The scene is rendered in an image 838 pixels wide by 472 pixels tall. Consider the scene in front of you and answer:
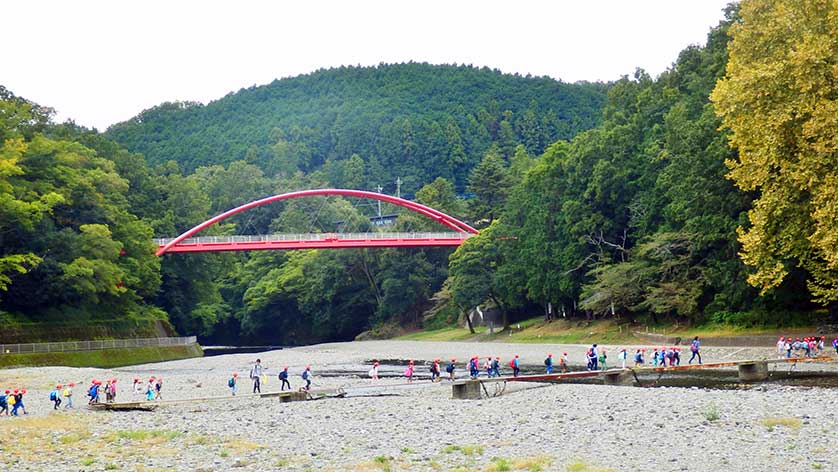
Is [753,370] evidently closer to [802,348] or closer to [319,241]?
[802,348]

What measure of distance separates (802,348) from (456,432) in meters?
22.0

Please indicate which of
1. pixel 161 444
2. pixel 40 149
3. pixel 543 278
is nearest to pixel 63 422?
pixel 161 444

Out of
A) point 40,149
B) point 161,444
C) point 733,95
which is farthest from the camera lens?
point 40,149

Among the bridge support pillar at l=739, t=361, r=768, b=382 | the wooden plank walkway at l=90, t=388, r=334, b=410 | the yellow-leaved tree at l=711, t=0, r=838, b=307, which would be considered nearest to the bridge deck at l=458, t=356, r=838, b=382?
the bridge support pillar at l=739, t=361, r=768, b=382

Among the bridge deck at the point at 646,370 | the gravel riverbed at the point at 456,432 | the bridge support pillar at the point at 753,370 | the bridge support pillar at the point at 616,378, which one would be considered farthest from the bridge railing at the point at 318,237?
Result: the bridge support pillar at the point at 753,370

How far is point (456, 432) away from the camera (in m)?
22.1

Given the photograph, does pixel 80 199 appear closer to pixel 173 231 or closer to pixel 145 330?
pixel 145 330

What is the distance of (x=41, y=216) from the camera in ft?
186

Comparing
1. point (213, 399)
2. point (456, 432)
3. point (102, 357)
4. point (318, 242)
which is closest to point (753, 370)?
point (456, 432)

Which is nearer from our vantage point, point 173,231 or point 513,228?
point 513,228

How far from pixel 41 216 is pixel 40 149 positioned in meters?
7.35

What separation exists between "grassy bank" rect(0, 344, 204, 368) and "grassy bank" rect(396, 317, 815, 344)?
79.6 feet

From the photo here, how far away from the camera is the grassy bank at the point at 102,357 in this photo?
52500mm

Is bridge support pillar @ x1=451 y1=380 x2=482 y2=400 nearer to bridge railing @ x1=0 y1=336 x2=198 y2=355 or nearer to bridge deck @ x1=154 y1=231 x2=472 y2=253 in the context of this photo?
bridge railing @ x1=0 y1=336 x2=198 y2=355
